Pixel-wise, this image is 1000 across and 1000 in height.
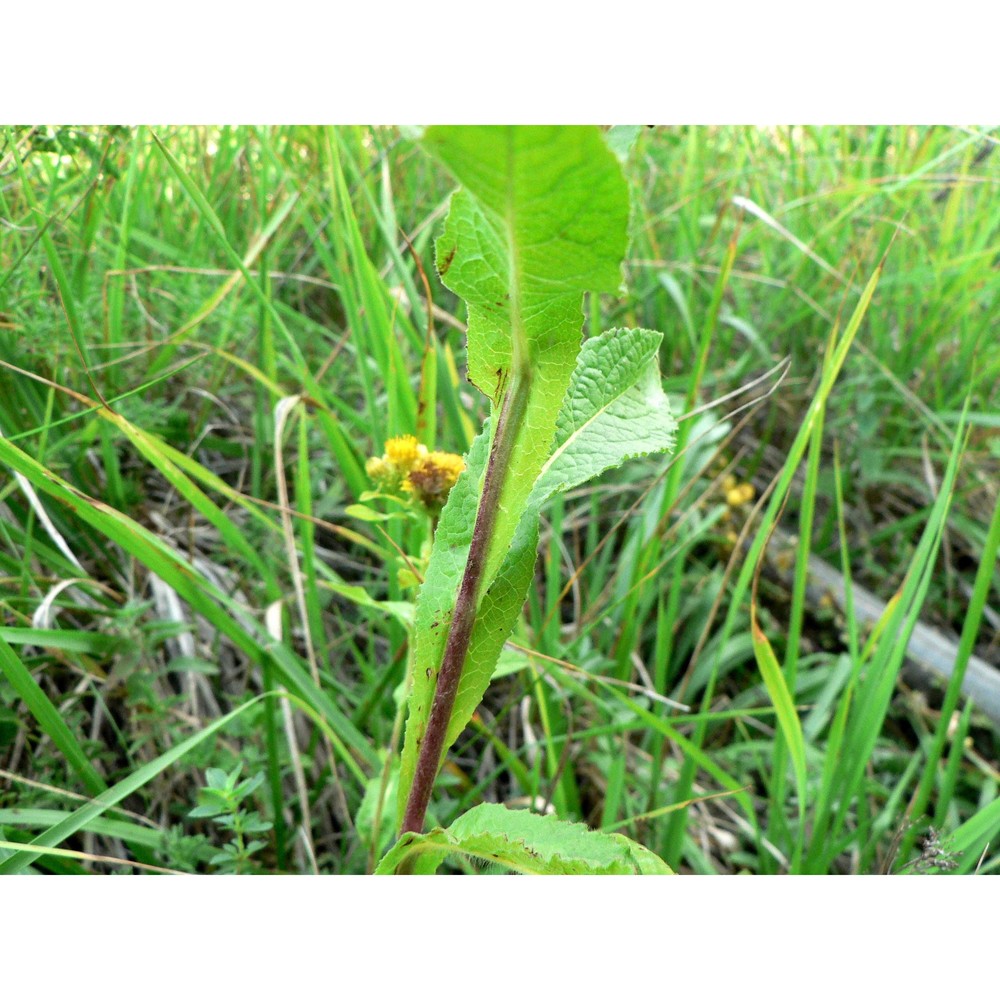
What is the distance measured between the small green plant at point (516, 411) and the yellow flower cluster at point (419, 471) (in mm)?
162

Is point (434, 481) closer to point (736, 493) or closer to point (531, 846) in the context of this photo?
point (531, 846)

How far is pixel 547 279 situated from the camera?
24 cm

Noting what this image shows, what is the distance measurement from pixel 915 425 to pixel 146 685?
98 centimetres

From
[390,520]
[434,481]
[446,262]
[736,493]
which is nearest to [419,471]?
[434,481]

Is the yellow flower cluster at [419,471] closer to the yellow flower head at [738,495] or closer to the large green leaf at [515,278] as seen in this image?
the large green leaf at [515,278]

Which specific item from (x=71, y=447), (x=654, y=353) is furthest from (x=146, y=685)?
(x=654, y=353)

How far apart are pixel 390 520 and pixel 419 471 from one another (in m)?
0.16

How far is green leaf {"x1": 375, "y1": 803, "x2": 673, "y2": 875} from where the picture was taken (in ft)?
0.90

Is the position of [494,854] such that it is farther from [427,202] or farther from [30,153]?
[427,202]

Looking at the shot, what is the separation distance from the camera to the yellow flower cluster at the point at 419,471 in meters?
0.50

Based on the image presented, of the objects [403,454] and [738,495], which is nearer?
[403,454]

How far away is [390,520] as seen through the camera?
2.14 ft

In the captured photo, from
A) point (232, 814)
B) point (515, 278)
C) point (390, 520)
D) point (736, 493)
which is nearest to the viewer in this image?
point (515, 278)

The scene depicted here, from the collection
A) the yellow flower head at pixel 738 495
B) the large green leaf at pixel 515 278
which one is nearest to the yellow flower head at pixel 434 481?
the large green leaf at pixel 515 278
